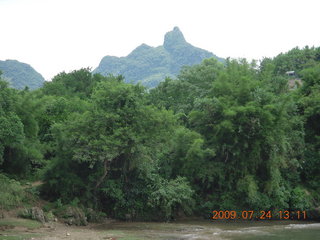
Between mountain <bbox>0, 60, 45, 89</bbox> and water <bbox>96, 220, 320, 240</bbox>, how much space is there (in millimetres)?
95312

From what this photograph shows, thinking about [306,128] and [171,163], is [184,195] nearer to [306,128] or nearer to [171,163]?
[171,163]

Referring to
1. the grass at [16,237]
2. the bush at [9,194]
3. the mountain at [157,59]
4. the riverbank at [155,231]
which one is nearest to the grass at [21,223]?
the riverbank at [155,231]

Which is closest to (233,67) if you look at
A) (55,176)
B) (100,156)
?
(100,156)

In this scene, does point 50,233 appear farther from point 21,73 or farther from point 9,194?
point 21,73

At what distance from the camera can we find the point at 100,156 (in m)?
19.9

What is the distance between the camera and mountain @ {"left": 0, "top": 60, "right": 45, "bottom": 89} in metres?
109

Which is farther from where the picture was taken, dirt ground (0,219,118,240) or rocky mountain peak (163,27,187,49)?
rocky mountain peak (163,27,187,49)

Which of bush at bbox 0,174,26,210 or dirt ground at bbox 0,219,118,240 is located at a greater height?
bush at bbox 0,174,26,210

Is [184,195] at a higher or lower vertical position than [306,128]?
lower

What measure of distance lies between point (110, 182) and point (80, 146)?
3.09m

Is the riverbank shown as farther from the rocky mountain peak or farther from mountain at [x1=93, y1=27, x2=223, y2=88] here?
the rocky mountain peak

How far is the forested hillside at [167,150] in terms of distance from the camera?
2056 centimetres

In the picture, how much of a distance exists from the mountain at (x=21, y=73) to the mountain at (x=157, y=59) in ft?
130
